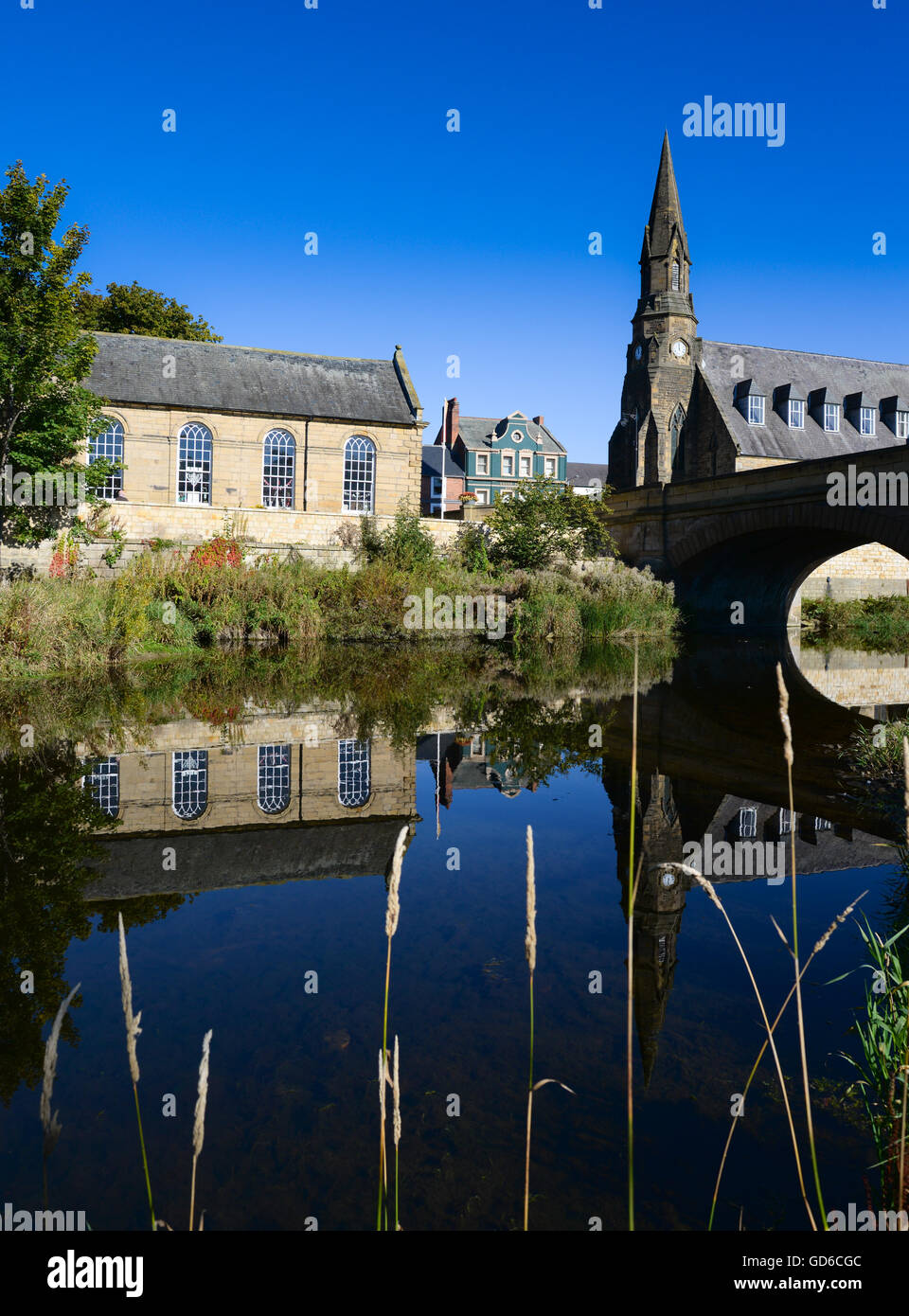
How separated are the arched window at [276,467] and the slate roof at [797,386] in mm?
19308

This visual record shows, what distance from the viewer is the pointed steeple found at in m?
36.9

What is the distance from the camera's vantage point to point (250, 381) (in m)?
29.6

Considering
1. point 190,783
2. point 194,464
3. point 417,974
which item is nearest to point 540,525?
point 194,464

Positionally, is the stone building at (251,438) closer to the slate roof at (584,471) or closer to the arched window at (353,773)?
the arched window at (353,773)

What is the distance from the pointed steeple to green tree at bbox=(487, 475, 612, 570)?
684 inches

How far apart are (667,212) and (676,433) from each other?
10.1m

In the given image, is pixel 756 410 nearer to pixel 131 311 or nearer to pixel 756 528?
pixel 756 528

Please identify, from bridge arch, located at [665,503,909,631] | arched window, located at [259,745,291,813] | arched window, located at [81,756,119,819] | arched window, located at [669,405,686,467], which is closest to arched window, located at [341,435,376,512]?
bridge arch, located at [665,503,909,631]

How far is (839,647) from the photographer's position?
2469 cm

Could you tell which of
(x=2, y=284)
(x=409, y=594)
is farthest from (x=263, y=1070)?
(x=2, y=284)

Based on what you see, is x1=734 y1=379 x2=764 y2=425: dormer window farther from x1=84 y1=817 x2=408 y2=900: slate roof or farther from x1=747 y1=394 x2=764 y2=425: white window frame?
x1=84 y1=817 x2=408 y2=900: slate roof
